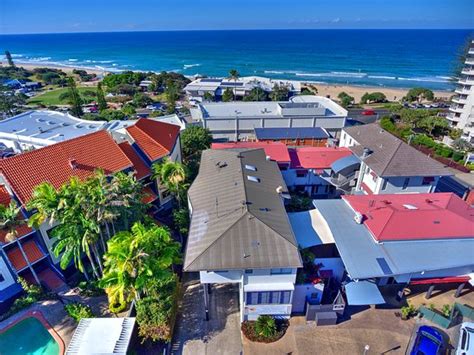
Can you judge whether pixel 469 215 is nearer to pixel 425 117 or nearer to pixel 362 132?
pixel 362 132

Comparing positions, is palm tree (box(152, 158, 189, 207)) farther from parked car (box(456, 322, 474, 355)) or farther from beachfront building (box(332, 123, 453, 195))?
parked car (box(456, 322, 474, 355))

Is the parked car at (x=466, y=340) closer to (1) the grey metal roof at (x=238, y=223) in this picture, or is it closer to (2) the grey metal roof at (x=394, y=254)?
(2) the grey metal roof at (x=394, y=254)

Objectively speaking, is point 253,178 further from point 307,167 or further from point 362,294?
point 362,294

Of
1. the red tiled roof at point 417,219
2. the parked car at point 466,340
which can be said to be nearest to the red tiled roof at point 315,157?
the red tiled roof at point 417,219

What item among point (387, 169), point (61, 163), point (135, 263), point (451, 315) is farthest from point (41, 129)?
point (451, 315)

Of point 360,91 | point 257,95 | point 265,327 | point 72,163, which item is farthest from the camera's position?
point 360,91

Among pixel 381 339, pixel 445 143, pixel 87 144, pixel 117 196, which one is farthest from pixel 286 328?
pixel 445 143
